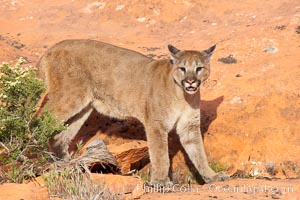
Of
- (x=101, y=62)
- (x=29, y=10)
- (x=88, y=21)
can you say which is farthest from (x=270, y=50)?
(x=29, y=10)

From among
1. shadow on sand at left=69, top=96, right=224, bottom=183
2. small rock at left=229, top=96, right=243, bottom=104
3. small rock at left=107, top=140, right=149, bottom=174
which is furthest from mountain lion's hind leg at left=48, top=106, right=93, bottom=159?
small rock at left=229, top=96, right=243, bottom=104

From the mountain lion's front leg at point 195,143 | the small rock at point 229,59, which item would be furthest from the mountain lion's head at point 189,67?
the small rock at point 229,59

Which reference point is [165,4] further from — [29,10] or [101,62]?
[101,62]

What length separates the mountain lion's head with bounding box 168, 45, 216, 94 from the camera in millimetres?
6566

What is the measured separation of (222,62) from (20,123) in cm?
492

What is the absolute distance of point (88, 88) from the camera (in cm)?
758

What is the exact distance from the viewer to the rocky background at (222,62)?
7.61m

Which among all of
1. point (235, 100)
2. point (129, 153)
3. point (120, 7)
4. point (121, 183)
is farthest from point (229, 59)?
point (120, 7)

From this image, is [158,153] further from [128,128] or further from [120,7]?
[120,7]

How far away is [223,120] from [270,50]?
250cm

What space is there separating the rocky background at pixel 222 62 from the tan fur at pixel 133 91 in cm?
65

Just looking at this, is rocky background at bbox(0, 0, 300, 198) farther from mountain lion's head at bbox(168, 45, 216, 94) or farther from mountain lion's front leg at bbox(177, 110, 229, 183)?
mountain lion's head at bbox(168, 45, 216, 94)

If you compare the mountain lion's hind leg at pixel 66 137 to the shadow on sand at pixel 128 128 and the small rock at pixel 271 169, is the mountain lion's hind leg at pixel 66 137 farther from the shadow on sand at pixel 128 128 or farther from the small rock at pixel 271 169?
the small rock at pixel 271 169

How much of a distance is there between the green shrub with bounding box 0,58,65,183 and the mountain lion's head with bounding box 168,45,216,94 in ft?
5.86
